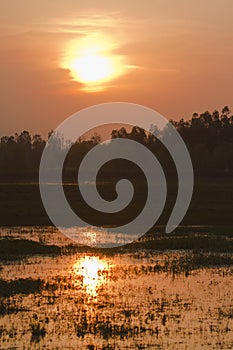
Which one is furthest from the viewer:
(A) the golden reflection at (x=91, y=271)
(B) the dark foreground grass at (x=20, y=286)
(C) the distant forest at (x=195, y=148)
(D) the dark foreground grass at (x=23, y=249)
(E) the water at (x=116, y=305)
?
(C) the distant forest at (x=195, y=148)

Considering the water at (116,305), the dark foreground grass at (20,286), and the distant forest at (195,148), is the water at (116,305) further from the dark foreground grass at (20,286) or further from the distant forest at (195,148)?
the distant forest at (195,148)

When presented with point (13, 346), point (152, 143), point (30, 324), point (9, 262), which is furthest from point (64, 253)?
point (152, 143)

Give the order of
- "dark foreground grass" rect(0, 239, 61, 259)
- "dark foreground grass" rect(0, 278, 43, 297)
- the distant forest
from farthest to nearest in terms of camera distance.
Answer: the distant forest < "dark foreground grass" rect(0, 239, 61, 259) < "dark foreground grass" rect(0, 278, 43, 297)

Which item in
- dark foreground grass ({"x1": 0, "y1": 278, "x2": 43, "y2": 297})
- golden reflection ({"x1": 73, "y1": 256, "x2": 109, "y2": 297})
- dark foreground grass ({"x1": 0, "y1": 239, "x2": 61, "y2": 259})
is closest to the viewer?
dark foreground grass ({"x1": 0, "y1": 278, "x2": 43, "y2": 297})

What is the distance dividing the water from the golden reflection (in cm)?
3

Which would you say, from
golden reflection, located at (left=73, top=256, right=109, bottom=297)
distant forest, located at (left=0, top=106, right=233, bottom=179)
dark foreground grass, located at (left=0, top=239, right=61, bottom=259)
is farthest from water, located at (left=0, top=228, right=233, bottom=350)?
distant forest, located at (left=0, top=106, right=233, bottom=179)

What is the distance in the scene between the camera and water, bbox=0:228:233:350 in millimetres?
15234

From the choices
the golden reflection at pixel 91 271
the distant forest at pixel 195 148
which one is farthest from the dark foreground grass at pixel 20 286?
the distant forest at pixel 195 148

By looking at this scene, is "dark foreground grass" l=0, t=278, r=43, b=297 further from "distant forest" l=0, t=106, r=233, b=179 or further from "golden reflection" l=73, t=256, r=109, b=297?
"distant forest" l=0, t=106, r=233, b=179

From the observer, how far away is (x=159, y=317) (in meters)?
17.2

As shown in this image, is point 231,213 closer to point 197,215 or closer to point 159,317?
point 197,215

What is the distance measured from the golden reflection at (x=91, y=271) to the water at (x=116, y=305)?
0.03 metres

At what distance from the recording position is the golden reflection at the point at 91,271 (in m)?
21.6

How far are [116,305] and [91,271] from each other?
19.7 ft
